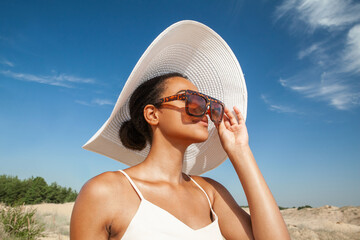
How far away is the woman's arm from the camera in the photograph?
2170 millimetres

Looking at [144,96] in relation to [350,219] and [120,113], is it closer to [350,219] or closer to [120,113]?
[120,113]

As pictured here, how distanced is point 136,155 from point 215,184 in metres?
0.97

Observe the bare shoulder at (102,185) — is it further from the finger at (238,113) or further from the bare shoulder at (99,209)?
the finger at (238,113)

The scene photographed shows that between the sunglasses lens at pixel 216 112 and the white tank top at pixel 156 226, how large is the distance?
100 cm

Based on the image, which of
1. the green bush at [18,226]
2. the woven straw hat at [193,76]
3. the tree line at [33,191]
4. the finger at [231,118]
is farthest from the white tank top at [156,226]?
the tree line at [33,191]

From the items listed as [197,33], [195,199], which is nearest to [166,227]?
[195,199]

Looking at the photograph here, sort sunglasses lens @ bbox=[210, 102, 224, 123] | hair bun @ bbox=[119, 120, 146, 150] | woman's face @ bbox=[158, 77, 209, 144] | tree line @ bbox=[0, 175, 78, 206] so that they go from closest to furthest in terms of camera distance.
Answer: woman's face @ bbox=[158, 77, 209, 144] < sunglasses lens @ bbox=[210, 102, 224, 123] < hair bun @ bbox=[119, 120, 146, 150] < tree line @ bbox=[0, 175, 78, 206]

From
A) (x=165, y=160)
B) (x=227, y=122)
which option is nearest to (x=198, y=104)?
(x=227, y=122)

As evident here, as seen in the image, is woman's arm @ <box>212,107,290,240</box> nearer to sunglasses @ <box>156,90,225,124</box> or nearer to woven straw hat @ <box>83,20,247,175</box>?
sunglasses @ <box>156,90,225,124</box>

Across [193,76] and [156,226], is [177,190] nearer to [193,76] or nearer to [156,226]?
[156,226]

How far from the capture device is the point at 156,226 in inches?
76.1

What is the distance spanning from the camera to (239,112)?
2.78 m

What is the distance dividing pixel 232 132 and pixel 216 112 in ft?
0.83

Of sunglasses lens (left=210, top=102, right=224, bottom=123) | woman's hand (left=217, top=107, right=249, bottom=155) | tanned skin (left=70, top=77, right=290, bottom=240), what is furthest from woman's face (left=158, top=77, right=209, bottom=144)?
woman's hand (left=217, top=107, right=249, bottom=155)
